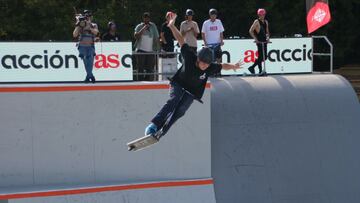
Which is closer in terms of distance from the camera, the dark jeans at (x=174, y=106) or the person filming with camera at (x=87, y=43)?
the dark jeans at (x=174, y=106)

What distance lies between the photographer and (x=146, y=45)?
15.9 meters

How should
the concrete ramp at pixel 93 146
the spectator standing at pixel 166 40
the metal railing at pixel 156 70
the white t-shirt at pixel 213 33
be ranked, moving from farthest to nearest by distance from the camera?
1. the spectator standing at pixel 166 40
2. the white t-shirt at pixel 213 33
3. the metal railing at pixel 156 70
4. the concrete ramp at pixel 93 146

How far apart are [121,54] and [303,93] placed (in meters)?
4.57

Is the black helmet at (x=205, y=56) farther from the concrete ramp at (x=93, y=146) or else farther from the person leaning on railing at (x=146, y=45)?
the person leaning on railing at (x=146, y=45)

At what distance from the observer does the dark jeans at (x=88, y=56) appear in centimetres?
1418

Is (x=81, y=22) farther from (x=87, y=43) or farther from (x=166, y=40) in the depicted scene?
(x=166, y=40)

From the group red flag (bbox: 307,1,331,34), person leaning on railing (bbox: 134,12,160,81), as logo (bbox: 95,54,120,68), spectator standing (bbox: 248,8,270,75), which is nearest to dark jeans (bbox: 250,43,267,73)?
spectator standing (bbox: 248,8,270,75)

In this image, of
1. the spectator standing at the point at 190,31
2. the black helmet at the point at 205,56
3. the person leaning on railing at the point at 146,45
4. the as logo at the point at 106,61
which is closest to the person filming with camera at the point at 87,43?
the as logo at the point at 106,61

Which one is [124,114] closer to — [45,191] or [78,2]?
[45,191]

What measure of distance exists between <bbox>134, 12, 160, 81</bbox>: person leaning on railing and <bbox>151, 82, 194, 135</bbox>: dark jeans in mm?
5726

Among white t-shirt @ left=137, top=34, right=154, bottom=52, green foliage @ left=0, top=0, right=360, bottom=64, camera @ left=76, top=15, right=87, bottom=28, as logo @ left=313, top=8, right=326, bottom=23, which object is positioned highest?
green foliage @ left=0, top=0, right=360, bottom=64

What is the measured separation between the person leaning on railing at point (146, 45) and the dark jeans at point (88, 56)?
1781 mm

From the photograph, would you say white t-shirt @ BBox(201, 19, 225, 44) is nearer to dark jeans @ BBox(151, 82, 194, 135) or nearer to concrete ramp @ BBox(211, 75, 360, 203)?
concrete ramp @ BBox(211, 75, 360, 203)

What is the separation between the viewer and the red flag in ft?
57.9
